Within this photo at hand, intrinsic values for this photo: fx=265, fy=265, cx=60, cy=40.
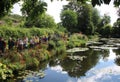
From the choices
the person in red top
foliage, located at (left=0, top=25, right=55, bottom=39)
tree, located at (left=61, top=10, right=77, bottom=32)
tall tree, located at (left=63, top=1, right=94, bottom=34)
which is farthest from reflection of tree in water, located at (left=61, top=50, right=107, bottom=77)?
tall tree, located at (left=63, top=1, right=94, bottom=34)

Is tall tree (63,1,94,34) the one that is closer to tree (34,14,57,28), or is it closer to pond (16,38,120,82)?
tree (34,14,57,28)

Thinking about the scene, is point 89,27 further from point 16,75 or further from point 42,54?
point 16,75

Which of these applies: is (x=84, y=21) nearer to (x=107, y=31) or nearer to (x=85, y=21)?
(x=85, y=21)

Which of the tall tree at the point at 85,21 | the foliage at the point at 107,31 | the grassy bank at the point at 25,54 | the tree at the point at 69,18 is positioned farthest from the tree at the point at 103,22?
the grassy bank at the point at 25,54

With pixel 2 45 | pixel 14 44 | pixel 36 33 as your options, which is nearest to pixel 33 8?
pixel 2 45

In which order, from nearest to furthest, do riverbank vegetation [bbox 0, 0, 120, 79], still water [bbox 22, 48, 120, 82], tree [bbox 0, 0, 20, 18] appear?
tree [bbox 0, 0, 20, 18]
riverbank vegetation [bbox 0, 0, 120, 79]
still water [bbox 22, 48, 120, 82]

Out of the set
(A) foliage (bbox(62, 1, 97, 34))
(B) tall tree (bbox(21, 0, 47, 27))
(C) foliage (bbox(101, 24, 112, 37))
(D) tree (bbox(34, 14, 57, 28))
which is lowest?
(C) foliage (bbox(101, 24, 112, 37))

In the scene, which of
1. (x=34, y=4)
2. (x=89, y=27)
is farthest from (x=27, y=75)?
(x=89, y=27)

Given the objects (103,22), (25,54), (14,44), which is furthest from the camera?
(103,22)

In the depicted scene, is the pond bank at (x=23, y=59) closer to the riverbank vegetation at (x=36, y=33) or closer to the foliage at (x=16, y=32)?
the riverbank vegetation at (x=36, y=33)

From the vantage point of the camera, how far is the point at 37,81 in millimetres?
15445

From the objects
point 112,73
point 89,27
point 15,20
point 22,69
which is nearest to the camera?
point 22,69

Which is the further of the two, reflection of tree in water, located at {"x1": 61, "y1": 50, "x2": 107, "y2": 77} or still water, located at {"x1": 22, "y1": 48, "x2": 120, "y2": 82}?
reflection of tree in water, located at {"x1": 61, "y1": 50, "x2": 107, "y2": 77}

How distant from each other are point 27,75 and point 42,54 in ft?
20.1
